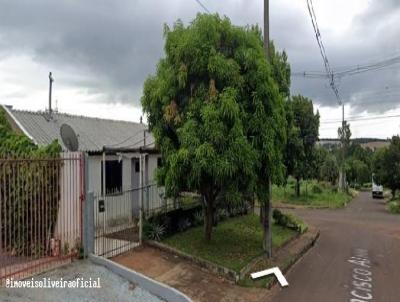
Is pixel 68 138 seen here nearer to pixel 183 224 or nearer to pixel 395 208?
pixel 183 224

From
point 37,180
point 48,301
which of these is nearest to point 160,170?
point 37,180

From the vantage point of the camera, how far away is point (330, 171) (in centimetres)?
6844

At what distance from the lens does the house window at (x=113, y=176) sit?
17469 mm

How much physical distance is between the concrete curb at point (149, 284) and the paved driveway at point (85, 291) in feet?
0.48

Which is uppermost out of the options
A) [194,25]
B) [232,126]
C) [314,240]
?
[194,25]

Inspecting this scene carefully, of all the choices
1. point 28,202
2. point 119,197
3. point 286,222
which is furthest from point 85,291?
point 286,222

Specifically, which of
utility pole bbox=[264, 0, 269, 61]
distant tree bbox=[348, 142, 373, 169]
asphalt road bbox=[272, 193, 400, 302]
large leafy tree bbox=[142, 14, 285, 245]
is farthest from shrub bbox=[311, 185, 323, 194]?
distant tree bbox=[348, 142, 373, 169]

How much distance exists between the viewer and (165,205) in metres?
17.1

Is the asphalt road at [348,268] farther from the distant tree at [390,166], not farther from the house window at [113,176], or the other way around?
the distant tree at [390,166]

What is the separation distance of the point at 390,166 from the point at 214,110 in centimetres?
3484

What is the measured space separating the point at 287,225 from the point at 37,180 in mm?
15270

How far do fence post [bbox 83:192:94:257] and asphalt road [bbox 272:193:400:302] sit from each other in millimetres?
4634

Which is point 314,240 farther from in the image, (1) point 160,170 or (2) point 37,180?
(2) point 37,180

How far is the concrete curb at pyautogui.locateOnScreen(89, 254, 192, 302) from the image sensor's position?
10.2 meters
